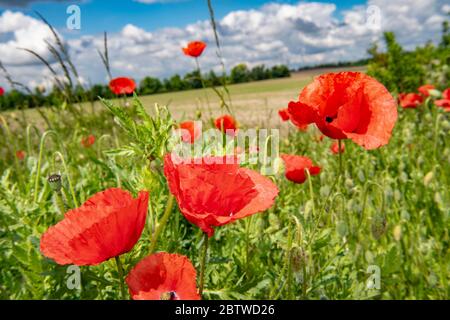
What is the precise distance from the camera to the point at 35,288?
115cm

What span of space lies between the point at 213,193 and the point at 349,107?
0.36 meters

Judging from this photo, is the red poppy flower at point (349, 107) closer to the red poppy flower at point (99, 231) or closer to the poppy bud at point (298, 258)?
the poppy bud at point (298, 258)

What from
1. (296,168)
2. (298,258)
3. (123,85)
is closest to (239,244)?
(296,168)

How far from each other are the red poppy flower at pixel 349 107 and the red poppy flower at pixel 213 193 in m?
0.24

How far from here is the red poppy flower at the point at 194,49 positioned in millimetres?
2386

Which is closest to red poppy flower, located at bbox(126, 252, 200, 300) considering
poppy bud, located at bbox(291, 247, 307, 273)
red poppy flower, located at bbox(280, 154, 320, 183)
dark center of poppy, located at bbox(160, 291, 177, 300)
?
dark center of poppy, located at bbox(160, 291, 177, 300)

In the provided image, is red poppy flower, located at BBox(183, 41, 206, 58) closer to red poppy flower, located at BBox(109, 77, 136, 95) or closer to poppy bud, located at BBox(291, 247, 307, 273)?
red poppy flower, located at BBox(109, 77, 136, 95)

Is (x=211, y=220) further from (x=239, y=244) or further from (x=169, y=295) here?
(x=239, y=244)

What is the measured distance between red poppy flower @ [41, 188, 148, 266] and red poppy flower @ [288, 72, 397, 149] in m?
0.34

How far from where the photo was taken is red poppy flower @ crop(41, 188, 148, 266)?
0.56m

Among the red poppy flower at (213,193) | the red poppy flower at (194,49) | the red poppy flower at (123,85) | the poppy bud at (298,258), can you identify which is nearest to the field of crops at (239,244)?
the poppy bud at (298,258)
